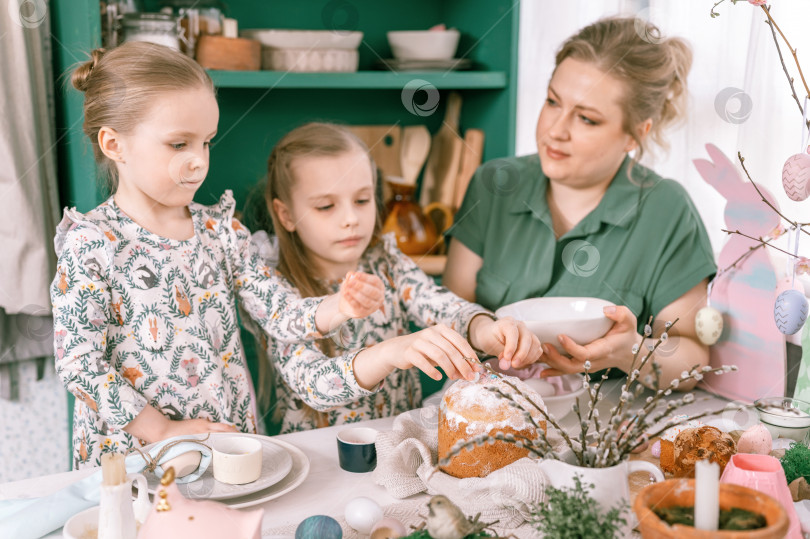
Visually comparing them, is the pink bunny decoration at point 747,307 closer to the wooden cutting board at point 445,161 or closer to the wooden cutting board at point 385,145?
the wooden cutting board at point 445,161

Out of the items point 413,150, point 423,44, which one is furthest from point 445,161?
point 423,44

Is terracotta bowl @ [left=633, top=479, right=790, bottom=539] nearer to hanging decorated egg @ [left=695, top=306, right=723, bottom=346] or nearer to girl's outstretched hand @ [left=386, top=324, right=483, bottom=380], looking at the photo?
girl's outstretched hand @ [left=386, top=324, right=483, bottom=380]

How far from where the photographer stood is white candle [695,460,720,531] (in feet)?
2.31

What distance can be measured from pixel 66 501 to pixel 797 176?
1.01m

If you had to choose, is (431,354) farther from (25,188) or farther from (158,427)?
(25,188)

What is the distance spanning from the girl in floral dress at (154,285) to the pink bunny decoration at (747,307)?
67 cm

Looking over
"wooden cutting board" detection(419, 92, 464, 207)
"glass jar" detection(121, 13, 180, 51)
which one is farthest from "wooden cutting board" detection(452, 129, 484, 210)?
"glass jar" detection(121, 13, 180, 51)

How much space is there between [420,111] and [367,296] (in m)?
1.25

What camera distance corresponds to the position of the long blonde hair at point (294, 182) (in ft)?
4.92

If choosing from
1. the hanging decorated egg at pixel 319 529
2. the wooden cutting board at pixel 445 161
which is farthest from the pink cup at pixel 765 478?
the wooden cutting board at pixel 445 161

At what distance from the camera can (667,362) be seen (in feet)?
4.71

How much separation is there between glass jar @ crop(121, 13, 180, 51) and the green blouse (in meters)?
0.77

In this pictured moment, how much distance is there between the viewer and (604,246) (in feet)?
5.30

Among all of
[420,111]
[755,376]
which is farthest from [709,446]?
[420,111]
